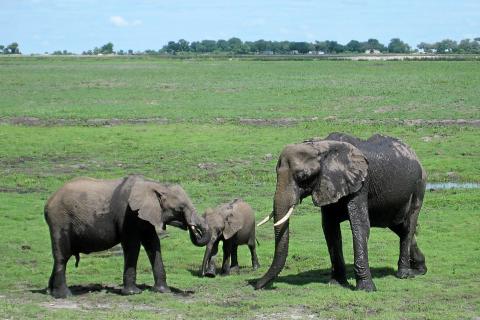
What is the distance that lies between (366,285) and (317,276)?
1.52m

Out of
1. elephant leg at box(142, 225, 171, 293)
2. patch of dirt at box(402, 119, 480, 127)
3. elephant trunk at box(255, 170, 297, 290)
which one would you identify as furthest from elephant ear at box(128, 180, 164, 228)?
patch of dirt at box(402, 119, 480, 127)

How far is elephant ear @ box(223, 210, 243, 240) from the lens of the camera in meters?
16.8

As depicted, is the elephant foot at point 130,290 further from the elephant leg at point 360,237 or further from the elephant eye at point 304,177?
the elephant leg at point 360,237

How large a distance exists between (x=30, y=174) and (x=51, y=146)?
5486mm

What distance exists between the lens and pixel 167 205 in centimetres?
1453

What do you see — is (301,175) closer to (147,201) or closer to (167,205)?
(167,205)

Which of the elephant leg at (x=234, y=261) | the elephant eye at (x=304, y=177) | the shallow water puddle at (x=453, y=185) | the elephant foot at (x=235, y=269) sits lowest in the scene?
the shallow water puddle at (x=453, y=185)

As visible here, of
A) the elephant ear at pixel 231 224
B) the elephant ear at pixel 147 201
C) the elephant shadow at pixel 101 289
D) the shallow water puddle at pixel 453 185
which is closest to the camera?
the elephant ear at pixel 147 201

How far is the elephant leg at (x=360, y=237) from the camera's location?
→ 14.9 metres

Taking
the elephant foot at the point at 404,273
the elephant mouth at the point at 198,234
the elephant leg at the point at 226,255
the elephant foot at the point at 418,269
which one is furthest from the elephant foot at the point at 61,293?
the elephant foot at the point at 418,269

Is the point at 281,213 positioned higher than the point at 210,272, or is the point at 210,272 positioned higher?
the point at 281,213

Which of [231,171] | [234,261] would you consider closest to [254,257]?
[234,261]

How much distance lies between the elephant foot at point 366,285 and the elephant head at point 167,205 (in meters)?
2.36

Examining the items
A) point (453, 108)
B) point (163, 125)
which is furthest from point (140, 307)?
point (453, 108)
